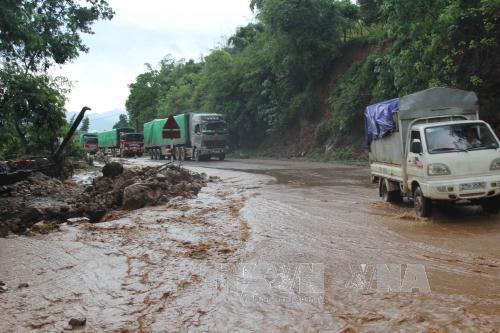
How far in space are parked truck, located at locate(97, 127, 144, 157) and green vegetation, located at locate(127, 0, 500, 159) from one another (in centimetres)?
698

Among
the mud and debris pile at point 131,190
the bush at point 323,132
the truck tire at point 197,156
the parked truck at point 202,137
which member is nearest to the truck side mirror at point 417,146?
the mud and debris pile at point 131,190

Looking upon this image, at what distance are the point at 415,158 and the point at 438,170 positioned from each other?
742 mm

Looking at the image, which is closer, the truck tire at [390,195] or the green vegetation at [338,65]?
the truck tire at [390,195]

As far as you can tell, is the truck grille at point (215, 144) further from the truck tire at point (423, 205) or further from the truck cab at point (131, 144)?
the truck tire at point (423, 205)

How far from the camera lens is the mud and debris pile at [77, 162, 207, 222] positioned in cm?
1253

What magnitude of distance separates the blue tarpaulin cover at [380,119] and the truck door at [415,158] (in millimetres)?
959

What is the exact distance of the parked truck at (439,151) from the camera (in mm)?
8523

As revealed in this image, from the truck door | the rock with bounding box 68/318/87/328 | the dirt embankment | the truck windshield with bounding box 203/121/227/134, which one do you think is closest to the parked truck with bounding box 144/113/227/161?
the truck windshield with bounding box 203/121/227/134

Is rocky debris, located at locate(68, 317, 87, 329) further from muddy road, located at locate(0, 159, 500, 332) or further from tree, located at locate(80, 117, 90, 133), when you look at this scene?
tree, located at locate(80, 117, 90, 133)

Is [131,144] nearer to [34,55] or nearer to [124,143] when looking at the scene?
[124,143]

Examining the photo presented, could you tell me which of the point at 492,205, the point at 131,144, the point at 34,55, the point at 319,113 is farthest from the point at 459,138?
the point at 131,144

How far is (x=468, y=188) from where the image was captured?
27.7ft

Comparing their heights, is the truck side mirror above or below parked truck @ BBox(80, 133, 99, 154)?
below

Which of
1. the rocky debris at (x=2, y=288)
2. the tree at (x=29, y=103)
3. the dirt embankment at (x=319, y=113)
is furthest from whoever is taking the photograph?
the dirt embankment at (x=319, y=113)
